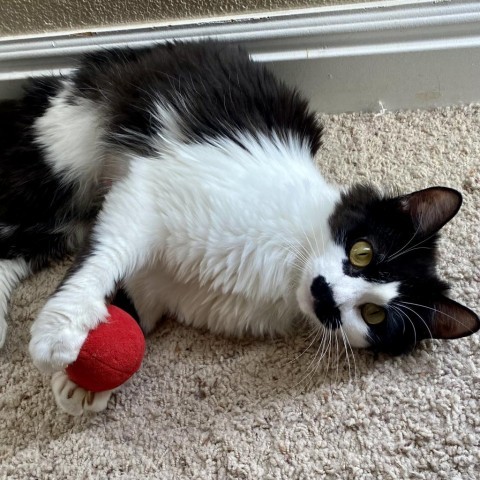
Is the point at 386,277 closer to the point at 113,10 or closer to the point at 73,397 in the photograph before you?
the point at 73,397

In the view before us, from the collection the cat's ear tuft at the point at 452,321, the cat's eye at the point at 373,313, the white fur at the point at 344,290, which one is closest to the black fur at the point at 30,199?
the white fur at the point at 344,290

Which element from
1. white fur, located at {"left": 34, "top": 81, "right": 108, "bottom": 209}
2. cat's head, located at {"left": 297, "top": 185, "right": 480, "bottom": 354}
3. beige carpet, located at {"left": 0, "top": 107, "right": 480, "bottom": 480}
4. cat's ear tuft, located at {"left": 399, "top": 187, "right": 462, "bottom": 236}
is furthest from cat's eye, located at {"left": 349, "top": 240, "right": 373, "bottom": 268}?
white fur, located at {"left": 34, "top": 81, "right": 108, "bottom": 209}

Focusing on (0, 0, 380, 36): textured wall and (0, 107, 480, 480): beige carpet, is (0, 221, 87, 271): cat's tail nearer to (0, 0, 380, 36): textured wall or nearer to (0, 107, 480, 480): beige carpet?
(0, 107, 480, 480): beige carpet

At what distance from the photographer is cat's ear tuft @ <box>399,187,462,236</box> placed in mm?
1117

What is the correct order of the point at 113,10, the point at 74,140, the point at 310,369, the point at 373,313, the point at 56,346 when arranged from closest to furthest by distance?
the point at 56,346, the point at 373,313, the point at 310,369, the point at 74,140, the point at 113,10

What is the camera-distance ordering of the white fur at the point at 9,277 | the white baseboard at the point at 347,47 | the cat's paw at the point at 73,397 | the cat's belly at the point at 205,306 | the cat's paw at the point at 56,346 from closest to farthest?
1. the cat's paw at the point at 56,346
2. the cat's paw at the point at 73,397
3. the cat's belly at the point at 205,306
4. the white fur at the point at 9,277
5. the white baseboard at the point at 347,47

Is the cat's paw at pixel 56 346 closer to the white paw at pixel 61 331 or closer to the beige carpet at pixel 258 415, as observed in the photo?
the white paw at pixel 61 331

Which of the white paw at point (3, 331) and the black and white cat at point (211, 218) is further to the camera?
the white paw at point (3, 331)

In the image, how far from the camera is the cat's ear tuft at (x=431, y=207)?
3.67 ft

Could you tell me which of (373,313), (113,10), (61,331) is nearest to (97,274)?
(61,331)

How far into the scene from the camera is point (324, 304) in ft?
3.60

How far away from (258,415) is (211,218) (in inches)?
17.6

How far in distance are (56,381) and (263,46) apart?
1.04m

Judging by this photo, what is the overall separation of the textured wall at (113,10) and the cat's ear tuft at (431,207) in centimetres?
67
